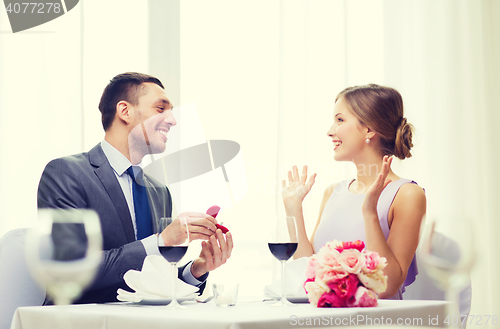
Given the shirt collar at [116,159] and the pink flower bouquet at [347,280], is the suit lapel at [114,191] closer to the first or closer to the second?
the shirt collar at [116,159]

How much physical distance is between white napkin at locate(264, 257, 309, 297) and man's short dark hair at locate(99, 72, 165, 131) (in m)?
1.06

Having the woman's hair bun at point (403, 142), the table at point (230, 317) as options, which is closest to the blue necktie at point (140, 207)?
the table at point (230, 317)

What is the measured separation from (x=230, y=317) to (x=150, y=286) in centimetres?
30

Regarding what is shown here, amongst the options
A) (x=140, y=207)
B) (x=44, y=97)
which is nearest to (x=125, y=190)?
(x=140, y=207)

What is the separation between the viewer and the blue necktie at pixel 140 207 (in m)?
1.60

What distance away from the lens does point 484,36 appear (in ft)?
7.71

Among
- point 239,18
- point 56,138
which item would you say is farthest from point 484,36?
point 56,138

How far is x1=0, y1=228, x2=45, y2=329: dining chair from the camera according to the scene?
1222 millimetres

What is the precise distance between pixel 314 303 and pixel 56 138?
1.36 metres

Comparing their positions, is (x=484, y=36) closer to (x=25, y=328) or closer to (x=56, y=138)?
(x=56, y=138)

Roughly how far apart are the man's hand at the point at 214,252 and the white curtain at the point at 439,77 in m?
1.26

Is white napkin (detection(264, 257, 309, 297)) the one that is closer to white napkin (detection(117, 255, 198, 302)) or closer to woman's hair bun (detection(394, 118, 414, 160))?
white napkin (detection(117, 255, 198, 302))

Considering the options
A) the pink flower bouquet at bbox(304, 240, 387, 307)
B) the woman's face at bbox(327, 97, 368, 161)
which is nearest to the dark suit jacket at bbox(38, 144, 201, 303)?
the pink flower bouquet at bbox(304, 240, 387, 307)

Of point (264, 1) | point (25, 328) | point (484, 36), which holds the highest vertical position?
point (264, 1)
